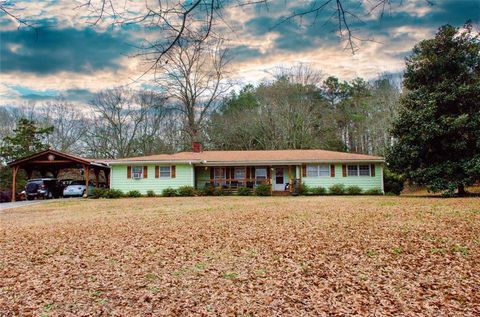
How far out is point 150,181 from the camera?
24844 millimetres

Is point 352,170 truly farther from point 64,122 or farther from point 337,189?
point 64,122

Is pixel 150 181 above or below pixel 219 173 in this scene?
below

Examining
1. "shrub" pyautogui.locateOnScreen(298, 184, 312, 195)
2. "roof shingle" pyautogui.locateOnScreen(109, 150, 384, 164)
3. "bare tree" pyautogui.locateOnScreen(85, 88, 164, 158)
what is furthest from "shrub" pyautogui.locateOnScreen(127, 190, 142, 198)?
"bare tree" pyautogui.locateOnScreen(85, 88, 164, 158)

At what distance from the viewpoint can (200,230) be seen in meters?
9.30

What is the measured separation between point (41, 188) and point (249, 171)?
564 inches

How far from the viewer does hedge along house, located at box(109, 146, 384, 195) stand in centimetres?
2395

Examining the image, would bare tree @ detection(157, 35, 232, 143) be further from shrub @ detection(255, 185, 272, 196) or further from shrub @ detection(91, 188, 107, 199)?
shrub @ detection(255, 185, 272, 196)

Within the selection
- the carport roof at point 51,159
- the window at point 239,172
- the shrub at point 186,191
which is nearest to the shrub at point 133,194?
the shrub at point 186,191

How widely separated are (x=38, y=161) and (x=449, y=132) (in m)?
24.7

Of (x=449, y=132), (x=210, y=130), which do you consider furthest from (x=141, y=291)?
(x=210, y=130)

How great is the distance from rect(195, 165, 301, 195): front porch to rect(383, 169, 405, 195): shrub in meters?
5.76

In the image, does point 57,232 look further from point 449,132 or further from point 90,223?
point 449,132

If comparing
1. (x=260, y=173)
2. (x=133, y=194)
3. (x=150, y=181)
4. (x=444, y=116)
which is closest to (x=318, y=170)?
(x=260, y=173)

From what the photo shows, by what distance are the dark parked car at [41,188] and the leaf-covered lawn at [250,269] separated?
16.2m
